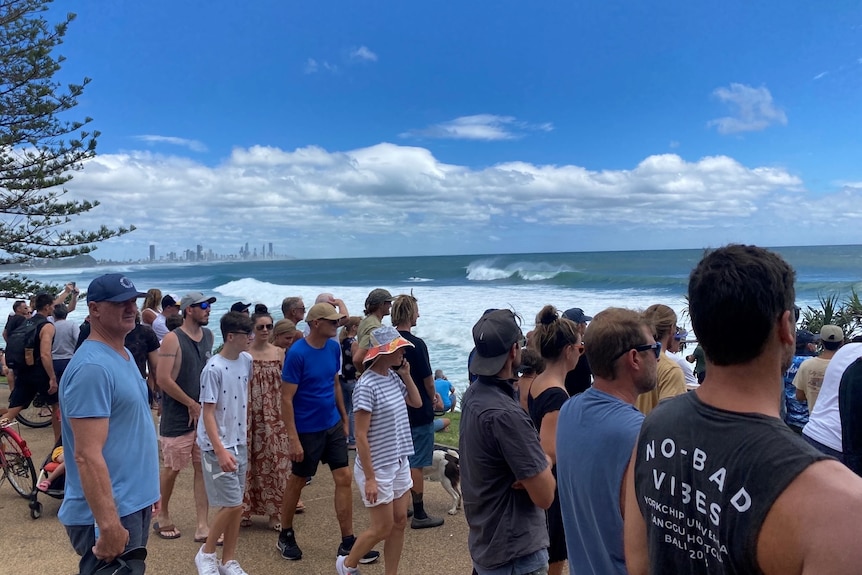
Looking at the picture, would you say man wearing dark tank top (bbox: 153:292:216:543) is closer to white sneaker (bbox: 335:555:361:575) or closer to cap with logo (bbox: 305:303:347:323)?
cap with logo (bbox: 305:303:347:323)

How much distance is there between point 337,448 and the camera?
426cm

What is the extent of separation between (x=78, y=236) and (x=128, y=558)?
9172 millimetres

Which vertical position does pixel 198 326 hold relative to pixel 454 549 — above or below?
above

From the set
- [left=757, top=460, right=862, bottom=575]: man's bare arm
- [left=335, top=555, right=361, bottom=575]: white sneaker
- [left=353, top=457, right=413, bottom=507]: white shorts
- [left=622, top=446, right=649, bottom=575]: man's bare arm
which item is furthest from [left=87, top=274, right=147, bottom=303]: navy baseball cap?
[left=757, top=460, right=862, bottom=575]: man's bare arm

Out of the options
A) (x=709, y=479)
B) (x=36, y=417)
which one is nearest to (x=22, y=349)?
(x=36, y=417)

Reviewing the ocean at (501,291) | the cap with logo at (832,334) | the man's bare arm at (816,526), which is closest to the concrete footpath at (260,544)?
the man's bare arm at (816,526)

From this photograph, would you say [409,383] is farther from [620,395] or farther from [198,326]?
[620,395]

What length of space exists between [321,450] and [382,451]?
Result: 95 cm

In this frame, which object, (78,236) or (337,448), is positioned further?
(78,236)

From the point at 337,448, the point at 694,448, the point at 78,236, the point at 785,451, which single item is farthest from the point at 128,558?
the point at 78,236

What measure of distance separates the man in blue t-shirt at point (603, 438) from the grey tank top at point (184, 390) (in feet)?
10.9

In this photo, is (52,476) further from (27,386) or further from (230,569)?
(27,386)

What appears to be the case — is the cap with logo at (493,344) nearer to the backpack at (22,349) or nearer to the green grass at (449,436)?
the green grass at (449,436)

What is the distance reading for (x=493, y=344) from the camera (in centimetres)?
250
